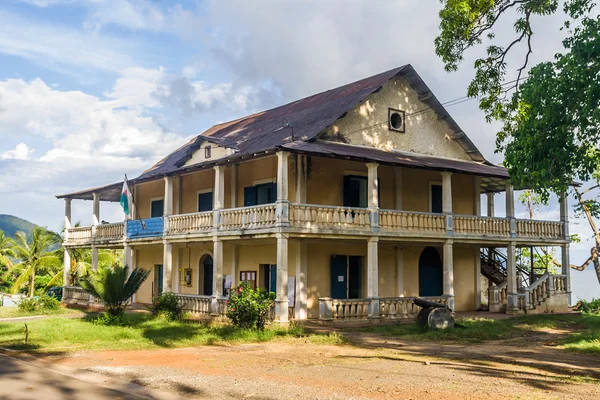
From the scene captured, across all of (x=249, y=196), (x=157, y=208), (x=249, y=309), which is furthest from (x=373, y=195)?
(x=157, y=208)

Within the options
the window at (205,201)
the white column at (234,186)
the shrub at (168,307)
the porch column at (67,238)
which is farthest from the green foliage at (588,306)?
the porch column at (67,238)

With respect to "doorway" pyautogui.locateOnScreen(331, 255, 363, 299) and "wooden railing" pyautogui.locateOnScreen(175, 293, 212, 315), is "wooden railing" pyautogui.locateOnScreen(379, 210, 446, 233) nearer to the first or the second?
"doorway" pyautogui.locateOnScreen(331, 255, 363, 299)

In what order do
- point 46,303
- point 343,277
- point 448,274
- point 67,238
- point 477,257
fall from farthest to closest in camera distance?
point 67,238 < point 477,257 < point 46,303 < point 343,277 < point 448,274

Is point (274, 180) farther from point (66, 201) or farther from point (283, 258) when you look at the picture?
point (66, 201)

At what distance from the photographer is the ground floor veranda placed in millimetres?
21891

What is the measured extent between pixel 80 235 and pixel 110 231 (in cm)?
278

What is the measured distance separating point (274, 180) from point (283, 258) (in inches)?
183

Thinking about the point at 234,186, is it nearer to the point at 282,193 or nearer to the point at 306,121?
the point at 306,121

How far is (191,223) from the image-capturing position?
24.7 m

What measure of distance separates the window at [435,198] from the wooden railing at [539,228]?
3.10 meters

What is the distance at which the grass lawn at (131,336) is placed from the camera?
17.0m

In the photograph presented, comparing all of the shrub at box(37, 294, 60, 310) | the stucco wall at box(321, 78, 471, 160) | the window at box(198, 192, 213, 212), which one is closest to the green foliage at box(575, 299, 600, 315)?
the stucco wall at box(321, 78, 471, 160)

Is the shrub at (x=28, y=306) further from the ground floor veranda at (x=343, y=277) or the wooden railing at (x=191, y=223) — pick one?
the wooden railing at (x=191, y=223)

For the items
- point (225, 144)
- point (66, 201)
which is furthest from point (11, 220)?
point (225, 144)
